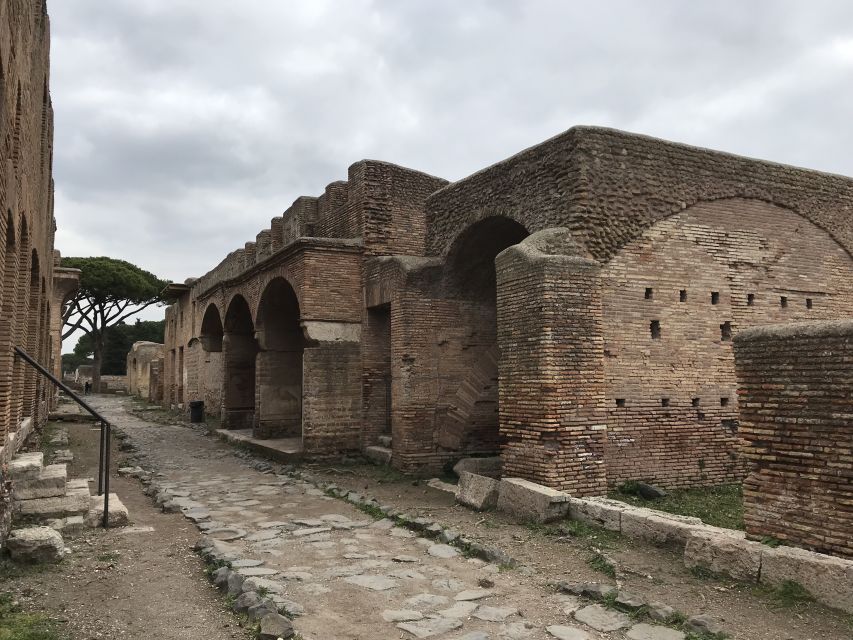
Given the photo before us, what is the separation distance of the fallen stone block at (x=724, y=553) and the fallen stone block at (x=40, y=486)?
620 centimetres

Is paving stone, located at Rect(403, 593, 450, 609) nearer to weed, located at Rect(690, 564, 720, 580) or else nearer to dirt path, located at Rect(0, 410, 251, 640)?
dirt path, located at Rect(0, 410, 251, 640)

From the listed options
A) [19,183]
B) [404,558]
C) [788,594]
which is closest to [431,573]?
[404,558]

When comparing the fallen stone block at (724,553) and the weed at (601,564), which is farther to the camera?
the weed at (601,564)

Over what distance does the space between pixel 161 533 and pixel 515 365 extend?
432 cm

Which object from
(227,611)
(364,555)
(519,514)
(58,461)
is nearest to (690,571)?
(519,514)

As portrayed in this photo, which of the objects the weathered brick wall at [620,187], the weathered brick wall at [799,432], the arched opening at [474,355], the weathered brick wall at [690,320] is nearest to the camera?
the weathered brick wall at [799,432]

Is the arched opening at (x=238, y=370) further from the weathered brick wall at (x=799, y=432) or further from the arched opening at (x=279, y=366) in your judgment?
the weathered brick wall at (x=799, y=432)

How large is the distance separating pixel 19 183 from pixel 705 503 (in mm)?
8966

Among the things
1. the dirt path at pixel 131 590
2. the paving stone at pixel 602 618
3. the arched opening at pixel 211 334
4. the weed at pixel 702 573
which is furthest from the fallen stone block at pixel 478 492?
the arched opening at pixel 211 334

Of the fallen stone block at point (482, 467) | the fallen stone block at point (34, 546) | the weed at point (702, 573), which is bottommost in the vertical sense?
the weed at point (702, 573)

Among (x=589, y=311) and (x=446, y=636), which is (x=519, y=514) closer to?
(x=589, y=311)

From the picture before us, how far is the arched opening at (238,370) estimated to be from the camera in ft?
54.9

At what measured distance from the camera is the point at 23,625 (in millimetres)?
3990

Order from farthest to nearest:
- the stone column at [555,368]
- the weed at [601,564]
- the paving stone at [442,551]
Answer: the stone column at [555,368] → the paving stone at [442,551] → the weed at [601,564]
